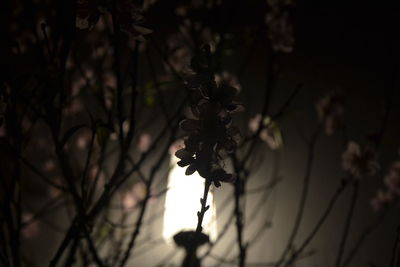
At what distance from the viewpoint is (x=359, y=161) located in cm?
101

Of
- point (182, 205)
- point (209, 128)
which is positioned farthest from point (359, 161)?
point (209, 128)

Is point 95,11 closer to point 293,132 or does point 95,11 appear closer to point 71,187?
point 71,187

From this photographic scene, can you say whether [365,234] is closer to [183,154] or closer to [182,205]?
[182,205]

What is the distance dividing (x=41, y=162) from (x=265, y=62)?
104 centimetres

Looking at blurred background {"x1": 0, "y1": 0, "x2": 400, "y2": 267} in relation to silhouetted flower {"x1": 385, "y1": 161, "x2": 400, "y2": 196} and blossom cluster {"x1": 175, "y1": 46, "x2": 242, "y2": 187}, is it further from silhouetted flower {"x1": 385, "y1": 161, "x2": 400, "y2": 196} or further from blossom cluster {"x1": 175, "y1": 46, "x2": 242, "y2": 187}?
blossom cluster {"x1": 175, "y1": 46, "x2": 242, "y2": 187}

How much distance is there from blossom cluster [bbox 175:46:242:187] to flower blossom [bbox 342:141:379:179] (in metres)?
0.62

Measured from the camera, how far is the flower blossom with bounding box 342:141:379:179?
3.24 feet

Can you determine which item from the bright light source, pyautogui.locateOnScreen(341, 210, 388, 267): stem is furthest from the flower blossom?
the bright light source

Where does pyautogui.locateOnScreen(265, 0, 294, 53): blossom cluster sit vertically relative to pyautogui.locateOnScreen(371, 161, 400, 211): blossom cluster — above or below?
above

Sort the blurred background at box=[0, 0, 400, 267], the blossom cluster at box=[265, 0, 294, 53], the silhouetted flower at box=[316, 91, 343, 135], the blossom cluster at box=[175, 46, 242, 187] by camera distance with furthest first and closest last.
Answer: the silhouetted flower at box=[316, 91, 343, 135], the blurred background at box=[0, 0, 400, 267], the blossom cluster at box=[265, 0, 294, 53], the blossom cluster at box=[175, 46, 242, 187]

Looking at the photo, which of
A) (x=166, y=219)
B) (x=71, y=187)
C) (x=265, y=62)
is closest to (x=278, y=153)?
(x=265, y=62)

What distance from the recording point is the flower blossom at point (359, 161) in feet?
3.24

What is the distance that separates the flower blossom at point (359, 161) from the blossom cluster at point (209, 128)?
618mm

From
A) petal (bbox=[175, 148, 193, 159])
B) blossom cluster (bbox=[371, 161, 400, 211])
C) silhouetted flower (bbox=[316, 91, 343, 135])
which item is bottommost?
petal (bbox=[175, 148, 193, 159])
